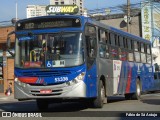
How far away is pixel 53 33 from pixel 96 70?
2.27 m

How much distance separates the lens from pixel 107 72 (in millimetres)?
17172

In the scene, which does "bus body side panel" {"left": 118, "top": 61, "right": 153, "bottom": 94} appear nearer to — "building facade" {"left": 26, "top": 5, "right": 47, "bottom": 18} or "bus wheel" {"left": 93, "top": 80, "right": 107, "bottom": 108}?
"bus wheel" {"left": 93, "top": 80, "right": 107, "bottom": 108}

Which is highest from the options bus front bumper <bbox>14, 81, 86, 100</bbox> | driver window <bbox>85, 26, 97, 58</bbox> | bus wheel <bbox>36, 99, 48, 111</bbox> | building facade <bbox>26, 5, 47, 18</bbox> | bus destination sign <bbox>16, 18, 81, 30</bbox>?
building facade <bbox>26, 5, 47, 18</bbox>

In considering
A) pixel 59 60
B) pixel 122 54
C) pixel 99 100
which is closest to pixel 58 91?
pixel 59 60

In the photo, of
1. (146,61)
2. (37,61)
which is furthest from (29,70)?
(146,61)

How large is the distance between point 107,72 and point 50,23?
3.71 m

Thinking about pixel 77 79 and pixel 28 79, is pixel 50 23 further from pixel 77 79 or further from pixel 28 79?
pixel 77 79

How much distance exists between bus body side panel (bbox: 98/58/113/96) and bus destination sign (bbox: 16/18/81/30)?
2.14m

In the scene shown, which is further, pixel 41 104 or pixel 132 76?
pixel 132 76

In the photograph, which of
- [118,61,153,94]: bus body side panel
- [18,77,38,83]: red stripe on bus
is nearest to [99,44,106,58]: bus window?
[118,61,153,94]: bus body side panel

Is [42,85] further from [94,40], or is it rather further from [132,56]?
[132,56]

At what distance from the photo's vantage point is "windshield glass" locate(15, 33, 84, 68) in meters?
14.2

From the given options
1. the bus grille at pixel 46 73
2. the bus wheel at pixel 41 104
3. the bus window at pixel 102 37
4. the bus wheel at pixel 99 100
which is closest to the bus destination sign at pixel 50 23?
the bus grille at pixel 46 73

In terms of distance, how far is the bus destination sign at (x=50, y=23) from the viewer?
1468 cm
